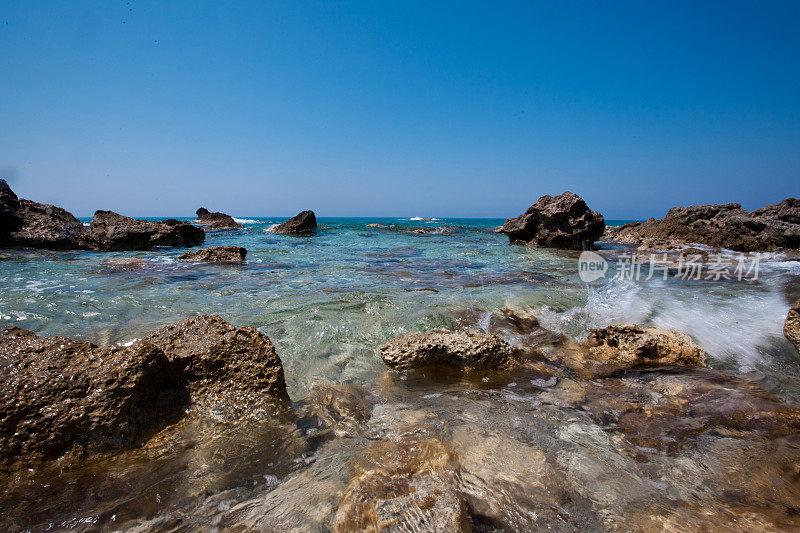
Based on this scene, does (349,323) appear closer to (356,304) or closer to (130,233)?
(356,304)

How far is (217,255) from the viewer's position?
32.1ft

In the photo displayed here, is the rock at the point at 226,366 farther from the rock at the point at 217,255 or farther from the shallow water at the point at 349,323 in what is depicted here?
the rock at the point at 217,255

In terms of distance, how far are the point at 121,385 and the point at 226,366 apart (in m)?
0.61

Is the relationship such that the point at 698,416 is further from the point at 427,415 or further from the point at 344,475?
the point at 344,475

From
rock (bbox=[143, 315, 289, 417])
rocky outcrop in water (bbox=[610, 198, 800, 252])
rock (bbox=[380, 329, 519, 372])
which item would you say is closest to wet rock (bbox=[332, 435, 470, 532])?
rock (bbox=[143, 315, 289, 417])

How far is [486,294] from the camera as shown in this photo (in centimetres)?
587

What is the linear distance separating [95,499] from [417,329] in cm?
310

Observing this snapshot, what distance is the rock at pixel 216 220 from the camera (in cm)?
2991

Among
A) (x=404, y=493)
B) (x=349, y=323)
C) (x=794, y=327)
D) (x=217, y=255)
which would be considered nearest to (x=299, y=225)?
(x=217, y=255)

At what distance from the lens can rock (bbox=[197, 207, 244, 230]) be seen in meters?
29.9

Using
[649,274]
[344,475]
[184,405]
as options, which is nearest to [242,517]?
[344,475]

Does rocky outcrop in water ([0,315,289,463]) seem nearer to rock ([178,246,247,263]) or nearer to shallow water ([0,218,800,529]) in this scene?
shallow water ([0,218,800,529])

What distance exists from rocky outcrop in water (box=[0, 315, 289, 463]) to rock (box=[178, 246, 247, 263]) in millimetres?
7687

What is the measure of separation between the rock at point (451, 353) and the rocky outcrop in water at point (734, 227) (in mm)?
15890
